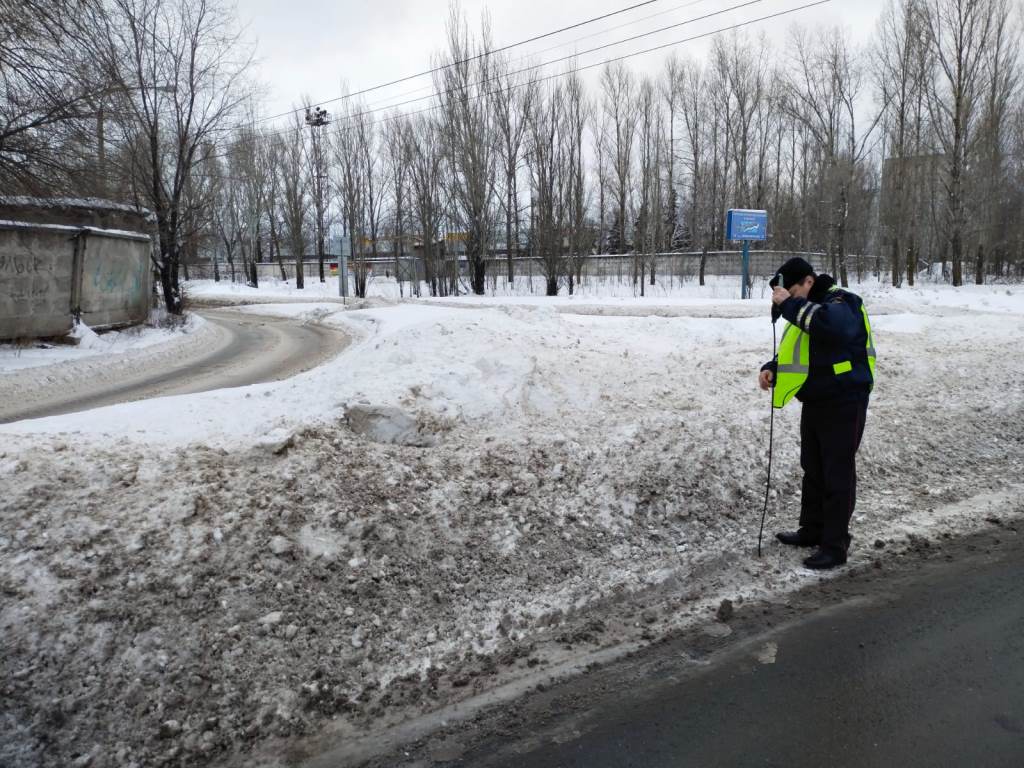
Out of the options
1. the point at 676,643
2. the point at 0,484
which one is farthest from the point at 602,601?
the point at 0,484

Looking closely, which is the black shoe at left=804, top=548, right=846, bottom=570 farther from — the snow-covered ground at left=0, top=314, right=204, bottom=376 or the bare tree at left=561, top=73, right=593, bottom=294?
the bare tree at left=561, top=73, right=593, bottom=294

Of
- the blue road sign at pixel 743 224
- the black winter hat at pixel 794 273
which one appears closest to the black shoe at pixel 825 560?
the black winter hat at pixel 794 273

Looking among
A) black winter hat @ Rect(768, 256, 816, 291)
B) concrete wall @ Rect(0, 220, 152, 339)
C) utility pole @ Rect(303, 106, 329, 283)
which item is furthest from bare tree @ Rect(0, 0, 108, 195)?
utility pole @ Rect(303, 106, 329, 283)

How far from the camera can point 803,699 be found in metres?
3.02

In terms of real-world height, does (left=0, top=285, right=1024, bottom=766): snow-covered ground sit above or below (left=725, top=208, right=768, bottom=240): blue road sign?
below

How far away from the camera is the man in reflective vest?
4.27 m

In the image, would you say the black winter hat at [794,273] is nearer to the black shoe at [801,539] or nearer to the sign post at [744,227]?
the black shoe at [801,539]

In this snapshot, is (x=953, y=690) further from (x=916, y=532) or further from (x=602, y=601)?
(x=916, y=532)

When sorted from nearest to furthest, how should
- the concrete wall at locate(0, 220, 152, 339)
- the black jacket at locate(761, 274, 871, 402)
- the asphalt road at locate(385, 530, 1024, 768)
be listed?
the asphalt road at locate(385, 530, 1024, 768), the black jacket at locate(761, 274, 871, 402), the concrete wall at locate(0, 220, 152, 339)

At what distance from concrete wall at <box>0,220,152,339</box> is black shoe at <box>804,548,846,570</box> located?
1343 cm

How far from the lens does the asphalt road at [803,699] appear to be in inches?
106

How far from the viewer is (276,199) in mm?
51656

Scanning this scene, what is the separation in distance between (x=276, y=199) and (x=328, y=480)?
169ft

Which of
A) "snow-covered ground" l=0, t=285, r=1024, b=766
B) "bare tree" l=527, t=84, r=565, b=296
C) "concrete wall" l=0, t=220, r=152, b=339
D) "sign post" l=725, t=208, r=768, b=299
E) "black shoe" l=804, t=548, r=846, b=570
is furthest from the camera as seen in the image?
"bare tree" l=527, t=84, r=565, b=296
